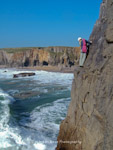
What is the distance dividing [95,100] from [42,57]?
73042mm

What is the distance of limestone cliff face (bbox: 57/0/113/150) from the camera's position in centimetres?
489

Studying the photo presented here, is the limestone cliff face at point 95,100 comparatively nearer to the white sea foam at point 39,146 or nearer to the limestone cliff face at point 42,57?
the white sea foam at point 39,146

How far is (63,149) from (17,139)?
2807mm

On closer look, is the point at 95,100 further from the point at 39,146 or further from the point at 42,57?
the point at 42,57

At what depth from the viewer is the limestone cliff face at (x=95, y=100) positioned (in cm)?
489

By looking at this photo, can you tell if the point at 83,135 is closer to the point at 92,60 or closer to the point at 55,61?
the point at 92,60

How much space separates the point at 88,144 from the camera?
18.4 feet

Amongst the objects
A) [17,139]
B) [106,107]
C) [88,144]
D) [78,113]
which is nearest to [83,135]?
[88,144]

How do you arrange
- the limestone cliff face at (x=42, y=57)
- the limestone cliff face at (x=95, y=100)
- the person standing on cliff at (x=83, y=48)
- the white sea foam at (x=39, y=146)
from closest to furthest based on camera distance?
the limestone cliff face at (x=95, y=100)
the person standing on cliff at (x=83, y=48)
the white sea foam at (x=39, y=146)
the limestone cliff face at (x=42, y=57)

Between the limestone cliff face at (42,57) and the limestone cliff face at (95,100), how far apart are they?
63.0 metres

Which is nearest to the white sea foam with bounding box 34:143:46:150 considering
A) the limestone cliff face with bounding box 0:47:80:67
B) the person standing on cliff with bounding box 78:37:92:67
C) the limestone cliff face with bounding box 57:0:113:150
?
the limestone cliff face with bounding box 57:0:113:150

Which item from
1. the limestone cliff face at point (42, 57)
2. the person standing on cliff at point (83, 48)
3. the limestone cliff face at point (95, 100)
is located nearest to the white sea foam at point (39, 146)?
the limestone cliff face at point (95, 100)

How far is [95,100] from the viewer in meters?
5.38

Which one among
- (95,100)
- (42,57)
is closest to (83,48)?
(95,100)
